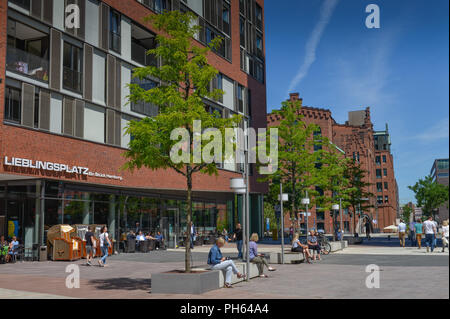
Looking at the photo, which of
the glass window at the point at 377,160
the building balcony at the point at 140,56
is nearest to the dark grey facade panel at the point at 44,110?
the building balcony at the point at 140,56

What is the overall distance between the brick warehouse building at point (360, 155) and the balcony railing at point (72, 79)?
184ft

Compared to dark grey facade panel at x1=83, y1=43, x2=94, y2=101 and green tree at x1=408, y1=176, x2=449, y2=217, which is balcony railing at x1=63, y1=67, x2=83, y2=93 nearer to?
dark grey facade panel at x1=83, y1=43, x2=94, y2=101

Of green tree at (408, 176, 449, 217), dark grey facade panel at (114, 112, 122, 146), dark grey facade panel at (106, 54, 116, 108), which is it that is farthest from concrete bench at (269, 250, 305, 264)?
green tree at (408, 176, 449, 217)

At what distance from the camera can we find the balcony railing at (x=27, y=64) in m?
21.8

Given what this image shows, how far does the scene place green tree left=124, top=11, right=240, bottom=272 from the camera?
12.5 metres

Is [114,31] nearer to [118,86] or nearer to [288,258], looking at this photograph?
[118,86]

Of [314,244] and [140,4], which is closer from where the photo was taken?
[314,244]

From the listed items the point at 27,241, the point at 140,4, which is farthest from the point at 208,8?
the point at 27,241

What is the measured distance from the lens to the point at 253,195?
156ft

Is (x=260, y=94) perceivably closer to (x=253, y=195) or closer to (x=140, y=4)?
(x=253, y=195)

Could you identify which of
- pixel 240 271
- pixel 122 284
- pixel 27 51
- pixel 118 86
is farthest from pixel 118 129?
pixel 240 271

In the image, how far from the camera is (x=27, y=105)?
71.9ft

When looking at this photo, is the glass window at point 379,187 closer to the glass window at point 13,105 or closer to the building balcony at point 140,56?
the building balcony at point 140,56
